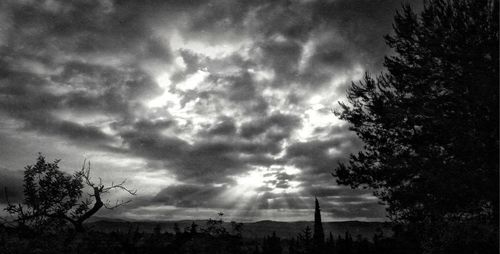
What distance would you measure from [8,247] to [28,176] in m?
5.16

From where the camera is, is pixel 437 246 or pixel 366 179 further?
pixel 366 179

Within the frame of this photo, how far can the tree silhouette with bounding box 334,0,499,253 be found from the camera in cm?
1277

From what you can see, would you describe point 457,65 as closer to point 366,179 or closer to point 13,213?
point 366,179

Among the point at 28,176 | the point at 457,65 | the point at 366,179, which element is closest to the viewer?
the point at 457,65

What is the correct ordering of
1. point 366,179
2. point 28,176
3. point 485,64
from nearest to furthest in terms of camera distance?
point 485,64
point 28,176
point 366,179

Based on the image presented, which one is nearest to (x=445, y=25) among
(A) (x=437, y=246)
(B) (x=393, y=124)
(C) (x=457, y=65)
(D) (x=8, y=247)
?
(C) (x=457, y=65)

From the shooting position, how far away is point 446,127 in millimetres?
13125

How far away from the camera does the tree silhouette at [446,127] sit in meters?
12.8

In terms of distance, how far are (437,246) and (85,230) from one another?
15.7 meters

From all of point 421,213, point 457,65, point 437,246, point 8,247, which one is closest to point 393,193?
point 421,213

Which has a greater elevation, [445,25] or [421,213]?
[445,25]

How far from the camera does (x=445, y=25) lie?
1512 cm

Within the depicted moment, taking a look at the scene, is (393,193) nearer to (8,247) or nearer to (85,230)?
(85,230)

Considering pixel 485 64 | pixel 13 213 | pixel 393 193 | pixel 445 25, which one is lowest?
pixel 13 213
